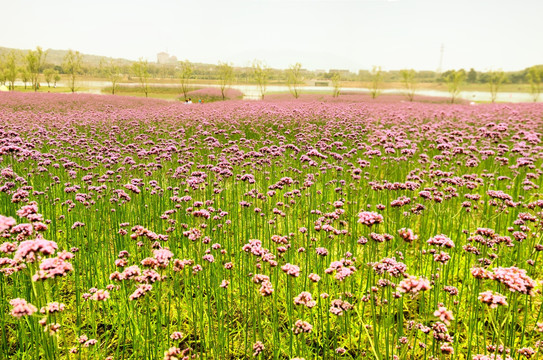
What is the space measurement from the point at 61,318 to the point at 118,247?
1.77 meters

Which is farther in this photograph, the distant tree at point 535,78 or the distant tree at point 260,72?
the distant tree at point 535,78

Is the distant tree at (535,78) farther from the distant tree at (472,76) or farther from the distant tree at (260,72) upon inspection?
the distant tree at (472,76)

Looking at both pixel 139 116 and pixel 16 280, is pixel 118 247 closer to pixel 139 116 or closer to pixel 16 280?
pixel 16 280

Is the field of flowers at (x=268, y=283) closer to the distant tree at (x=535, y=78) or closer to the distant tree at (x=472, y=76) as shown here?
the distant tree at (x=535, y=78)

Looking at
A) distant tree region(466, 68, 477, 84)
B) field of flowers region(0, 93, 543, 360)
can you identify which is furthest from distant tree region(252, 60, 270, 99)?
distant tree region(466, 68, 477, 84)

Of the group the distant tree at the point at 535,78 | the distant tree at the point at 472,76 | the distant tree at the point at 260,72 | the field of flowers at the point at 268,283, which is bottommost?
the field of flowers at the point at 268,283

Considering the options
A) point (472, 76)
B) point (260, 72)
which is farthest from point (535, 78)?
point (472, 76)

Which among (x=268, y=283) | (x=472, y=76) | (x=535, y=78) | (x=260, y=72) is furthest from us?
(x=472, y=76)

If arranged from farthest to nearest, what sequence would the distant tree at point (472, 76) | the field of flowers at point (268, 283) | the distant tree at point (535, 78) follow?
the distant tree at point (472, 76) < the distant tree at point (535, 78) < the field of flowers at point (268, 283)

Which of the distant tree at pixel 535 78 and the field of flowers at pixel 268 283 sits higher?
the distant tree at pixel 535 78

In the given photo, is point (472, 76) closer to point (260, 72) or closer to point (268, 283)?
point (260, 72)

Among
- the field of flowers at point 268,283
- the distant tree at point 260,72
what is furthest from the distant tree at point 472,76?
the field of flowers at point 268,283

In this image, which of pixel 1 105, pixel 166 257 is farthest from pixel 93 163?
pixel 1 105

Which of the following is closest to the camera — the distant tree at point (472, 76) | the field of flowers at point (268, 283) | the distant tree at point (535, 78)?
the field of flowers at point (268, 283)
